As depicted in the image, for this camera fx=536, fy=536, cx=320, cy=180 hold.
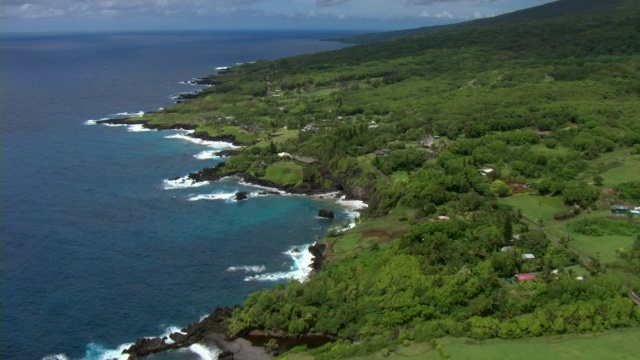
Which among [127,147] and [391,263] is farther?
[127,147]

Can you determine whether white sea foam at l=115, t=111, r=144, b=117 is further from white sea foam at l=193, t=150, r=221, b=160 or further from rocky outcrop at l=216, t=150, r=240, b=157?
rocky outcrop at l=216, t=150, r=240, b=157

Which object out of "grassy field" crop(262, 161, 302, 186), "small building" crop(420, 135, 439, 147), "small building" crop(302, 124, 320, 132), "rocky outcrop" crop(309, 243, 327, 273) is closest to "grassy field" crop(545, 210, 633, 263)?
"rocky outcrop" crop(309, 243, 327, 273)

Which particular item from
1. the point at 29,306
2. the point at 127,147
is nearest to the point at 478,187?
the point at 29,306

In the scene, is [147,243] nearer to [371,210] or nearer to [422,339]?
[371,210]

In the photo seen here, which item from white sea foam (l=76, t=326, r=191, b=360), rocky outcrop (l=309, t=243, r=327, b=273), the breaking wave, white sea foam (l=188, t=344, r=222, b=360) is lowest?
white sea foam (l=76, t=326, r=191, b=360)

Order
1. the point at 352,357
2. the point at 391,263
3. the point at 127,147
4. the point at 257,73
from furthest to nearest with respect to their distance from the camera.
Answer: the point at 257,73 → the point at 127,147 → the point at 391,263 → the point at 352,357

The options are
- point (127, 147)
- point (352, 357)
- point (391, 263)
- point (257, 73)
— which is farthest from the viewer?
point (257, 73)

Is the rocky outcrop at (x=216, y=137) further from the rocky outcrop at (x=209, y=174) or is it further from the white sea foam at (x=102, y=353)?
the white sea foam at (x=102, y=353)
